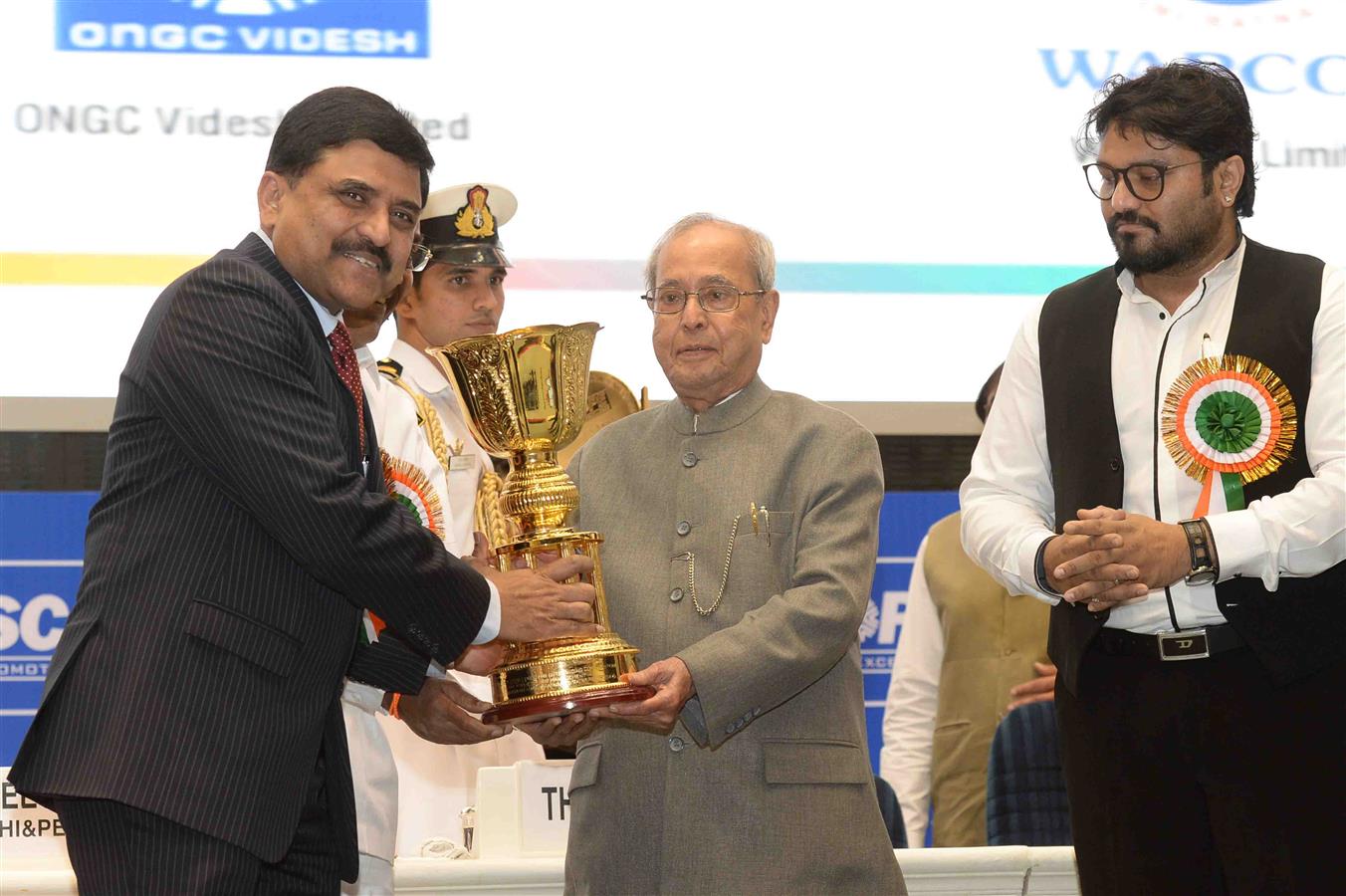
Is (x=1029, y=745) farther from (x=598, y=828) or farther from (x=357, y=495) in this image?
(x=357, y=495)

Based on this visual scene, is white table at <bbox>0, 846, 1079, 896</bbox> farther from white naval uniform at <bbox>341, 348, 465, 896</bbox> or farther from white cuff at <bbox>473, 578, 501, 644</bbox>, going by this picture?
white cuff at <bbox>473, 578, 501, 644</bbox>

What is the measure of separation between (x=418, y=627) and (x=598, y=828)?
649 mm

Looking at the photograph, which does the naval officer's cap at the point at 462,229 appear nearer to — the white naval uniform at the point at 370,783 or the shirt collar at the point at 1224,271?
the white naval uniform at the point at 370,783

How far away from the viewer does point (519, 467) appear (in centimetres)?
314

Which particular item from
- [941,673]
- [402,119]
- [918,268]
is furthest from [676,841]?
[918,268]

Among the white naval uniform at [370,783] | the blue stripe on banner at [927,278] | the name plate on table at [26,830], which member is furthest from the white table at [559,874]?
the blue stripe on banner at [927,278]

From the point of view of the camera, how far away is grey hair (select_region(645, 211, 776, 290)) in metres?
3.36

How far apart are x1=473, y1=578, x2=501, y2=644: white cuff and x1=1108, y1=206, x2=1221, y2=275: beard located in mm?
1343

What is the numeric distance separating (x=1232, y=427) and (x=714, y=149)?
8.96 feet

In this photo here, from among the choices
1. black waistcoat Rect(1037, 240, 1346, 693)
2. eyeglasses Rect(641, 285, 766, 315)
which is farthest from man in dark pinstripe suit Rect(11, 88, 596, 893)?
black waistcoat Rect(1037, 240, 1346, 693)

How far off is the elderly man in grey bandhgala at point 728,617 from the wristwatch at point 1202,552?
0.61 meters

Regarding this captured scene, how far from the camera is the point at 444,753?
4340 millimetres

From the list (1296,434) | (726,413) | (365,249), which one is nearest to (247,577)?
(365,249)

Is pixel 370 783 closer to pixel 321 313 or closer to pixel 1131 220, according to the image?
pixel 321 313
